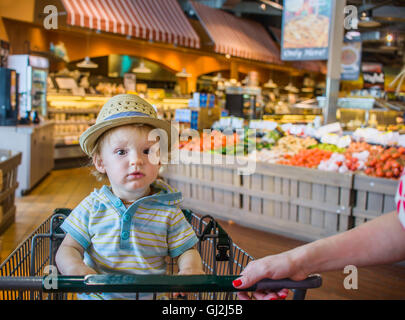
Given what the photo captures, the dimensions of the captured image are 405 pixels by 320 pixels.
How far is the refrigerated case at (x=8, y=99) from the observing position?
270 inches

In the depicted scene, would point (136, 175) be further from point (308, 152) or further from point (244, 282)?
point (308, 152)

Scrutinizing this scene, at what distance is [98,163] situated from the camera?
1.68 meters

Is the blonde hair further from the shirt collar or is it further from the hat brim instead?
the shirt collar

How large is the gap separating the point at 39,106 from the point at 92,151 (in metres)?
8.09

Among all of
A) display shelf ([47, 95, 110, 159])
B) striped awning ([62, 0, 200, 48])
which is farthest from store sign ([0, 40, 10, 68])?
striped awning ([62, 0, 200, 48])

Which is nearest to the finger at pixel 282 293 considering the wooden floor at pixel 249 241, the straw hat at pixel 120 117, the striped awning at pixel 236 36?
the straw hat at pixel 120 117

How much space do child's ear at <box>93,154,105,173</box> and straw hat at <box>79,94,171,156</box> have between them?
0.03 metres

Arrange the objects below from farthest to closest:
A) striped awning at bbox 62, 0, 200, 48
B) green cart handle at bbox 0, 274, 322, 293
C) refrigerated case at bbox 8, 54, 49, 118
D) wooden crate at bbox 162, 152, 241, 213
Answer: striped awning at bbox 62, 0, 200, 48
refrigerated case at bbox 8, 54, 49, 118
wooden crate at bbox 162, 152, 241, 213
green cart handle at bbox 0, 274, 322, 293

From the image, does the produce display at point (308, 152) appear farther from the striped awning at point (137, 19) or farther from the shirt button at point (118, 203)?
the striped awning at point (137, 19)

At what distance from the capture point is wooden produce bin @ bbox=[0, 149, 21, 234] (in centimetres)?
446

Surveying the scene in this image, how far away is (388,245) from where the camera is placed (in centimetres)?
112

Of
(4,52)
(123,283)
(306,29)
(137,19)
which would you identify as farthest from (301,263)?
(137,19)

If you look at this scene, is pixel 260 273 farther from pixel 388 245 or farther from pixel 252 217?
pixel 252 217
